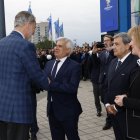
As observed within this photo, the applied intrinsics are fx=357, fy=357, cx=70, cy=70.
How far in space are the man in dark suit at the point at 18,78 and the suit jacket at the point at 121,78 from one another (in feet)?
3.20

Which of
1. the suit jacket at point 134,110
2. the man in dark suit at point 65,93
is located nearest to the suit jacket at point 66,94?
the man in dark suit at point 65,93

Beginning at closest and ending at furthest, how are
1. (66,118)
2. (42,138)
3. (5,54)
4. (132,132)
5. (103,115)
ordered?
1. (132,132)
2. (5,54)
3. (66,118)
4. (42,138)
5. (103,115)

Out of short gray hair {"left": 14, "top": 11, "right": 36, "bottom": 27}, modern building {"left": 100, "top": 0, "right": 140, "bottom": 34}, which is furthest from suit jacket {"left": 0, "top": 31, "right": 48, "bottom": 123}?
modern building {"left": 100, "top": 0, "right": 140, "bottom": 34}

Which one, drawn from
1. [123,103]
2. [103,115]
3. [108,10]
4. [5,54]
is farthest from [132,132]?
[108,10]

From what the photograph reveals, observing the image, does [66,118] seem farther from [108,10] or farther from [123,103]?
[108,10]

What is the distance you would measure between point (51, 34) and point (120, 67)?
30804mm

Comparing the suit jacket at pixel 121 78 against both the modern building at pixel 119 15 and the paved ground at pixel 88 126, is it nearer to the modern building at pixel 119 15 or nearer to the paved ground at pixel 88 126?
the paved ground at pixel 88 126

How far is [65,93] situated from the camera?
4.56 metres

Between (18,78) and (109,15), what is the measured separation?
38.2 ft

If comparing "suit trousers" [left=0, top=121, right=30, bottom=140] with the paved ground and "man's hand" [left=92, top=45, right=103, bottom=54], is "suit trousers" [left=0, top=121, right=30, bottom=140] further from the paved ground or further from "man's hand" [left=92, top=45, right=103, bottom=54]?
"man's hand" [left=92, top=45, right=103, bottom=54]

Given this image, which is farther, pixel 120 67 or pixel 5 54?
pixel 120 67

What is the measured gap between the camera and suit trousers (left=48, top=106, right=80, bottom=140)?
464cm

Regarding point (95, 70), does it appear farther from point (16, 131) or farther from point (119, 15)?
point (119, 15)

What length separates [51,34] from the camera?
3488cm
